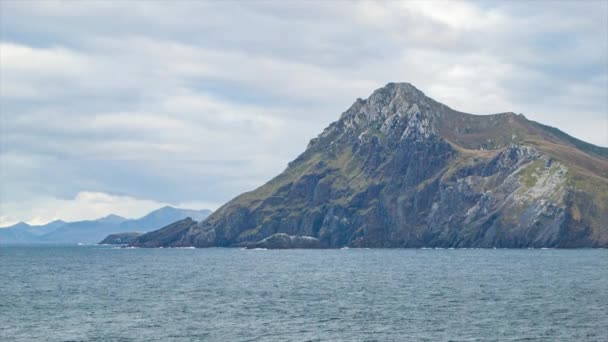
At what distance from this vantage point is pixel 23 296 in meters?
135

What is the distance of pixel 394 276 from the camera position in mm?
177375

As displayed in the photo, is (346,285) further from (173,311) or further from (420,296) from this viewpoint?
(173,311)

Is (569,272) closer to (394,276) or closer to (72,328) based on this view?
(394,276)

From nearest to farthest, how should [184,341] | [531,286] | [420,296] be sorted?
[184,341] → [420,296] → [531,286]

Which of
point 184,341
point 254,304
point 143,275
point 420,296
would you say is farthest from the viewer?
point 143,275

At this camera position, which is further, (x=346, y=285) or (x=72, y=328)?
(x=346, y=285)

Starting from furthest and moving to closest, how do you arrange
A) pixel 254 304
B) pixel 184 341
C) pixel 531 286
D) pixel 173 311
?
1. pixel 531 286
2. pixel 254 304
3. pixel 173 311
4. pixel 184 341

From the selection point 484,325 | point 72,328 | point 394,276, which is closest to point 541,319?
point 484,325

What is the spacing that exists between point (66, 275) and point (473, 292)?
376 ft

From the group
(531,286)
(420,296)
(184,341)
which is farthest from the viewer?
(531,286)

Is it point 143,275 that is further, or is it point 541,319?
point 143,275

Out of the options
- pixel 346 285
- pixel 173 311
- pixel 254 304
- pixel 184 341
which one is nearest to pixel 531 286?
pixel 346 285

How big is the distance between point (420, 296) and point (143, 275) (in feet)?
301

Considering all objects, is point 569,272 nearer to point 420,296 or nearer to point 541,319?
point 420,296
